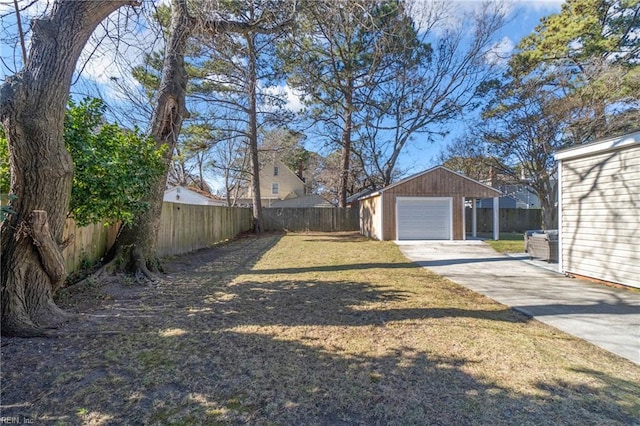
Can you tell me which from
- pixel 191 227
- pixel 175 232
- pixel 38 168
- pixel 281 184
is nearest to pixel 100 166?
pixel 38 168

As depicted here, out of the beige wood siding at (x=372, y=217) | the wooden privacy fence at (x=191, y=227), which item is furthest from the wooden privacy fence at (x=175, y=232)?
the beige wood siding at (x=372, y=217)

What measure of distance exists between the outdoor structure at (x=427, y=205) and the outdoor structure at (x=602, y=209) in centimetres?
785

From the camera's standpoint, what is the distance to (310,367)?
262cm

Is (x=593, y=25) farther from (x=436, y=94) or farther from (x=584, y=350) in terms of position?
(x=584, y=350)

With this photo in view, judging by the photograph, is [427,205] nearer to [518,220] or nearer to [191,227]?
[191,227]

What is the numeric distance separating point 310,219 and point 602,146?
17.0m

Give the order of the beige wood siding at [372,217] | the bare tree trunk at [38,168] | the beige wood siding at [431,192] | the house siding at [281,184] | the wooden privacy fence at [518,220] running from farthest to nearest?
the house siding at [281,184]
the wooden privacy fence at [518,220]
the beige wood siding at [372,217]
the beige wood siding at [431,192]
the bare tree trunk at [38,168]

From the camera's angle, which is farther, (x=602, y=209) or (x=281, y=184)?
(x=281, y=184)

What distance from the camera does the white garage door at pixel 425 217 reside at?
14430 mm

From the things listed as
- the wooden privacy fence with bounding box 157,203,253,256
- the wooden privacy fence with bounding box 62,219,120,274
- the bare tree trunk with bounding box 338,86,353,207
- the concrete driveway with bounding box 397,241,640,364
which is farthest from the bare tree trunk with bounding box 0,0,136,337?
the bare tree trunk with bounding box 338,86,353,207

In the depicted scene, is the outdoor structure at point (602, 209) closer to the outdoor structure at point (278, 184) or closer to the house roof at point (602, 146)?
the house roof at point (602, 146)

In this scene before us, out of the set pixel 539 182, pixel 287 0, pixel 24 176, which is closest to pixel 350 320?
pixel 24 176

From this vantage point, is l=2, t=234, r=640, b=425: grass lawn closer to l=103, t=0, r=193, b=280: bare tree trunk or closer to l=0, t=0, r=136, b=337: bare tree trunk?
l=0, t=0, r=136, b=337: bare tree trunk

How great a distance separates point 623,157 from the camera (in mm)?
5266
